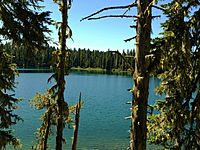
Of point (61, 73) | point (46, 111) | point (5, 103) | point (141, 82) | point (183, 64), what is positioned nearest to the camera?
point (141, 82)

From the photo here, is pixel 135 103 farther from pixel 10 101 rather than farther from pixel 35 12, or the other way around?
pixel 10 101

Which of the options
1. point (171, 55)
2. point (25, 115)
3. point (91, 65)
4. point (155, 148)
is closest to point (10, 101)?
point (171, 55)

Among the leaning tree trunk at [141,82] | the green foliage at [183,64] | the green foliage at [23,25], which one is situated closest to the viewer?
the leaning tree trunk at [141,82]

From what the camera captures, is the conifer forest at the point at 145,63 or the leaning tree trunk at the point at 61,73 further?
the leaning tree trunk at the point at 61,73

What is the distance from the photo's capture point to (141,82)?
4344 mm

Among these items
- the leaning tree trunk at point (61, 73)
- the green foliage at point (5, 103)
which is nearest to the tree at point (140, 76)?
the green foliage at point (5, 103)

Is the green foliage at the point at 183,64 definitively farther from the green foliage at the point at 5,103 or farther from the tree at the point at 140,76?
the green foliage at the point at 5,103

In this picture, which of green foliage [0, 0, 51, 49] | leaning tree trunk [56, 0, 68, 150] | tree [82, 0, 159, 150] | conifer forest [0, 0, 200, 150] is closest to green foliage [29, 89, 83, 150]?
conifer forest [0, 0, 200, 150]

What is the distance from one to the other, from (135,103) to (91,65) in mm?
171714

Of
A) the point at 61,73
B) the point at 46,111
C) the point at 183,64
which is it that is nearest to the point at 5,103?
the point at 61,73

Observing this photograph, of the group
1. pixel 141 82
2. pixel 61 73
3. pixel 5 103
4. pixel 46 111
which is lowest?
pixel 46 111

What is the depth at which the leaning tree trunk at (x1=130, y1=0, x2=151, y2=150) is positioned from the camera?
4301 millimetres

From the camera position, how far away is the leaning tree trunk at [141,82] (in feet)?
14.1

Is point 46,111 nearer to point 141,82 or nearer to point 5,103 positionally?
point 5,103
